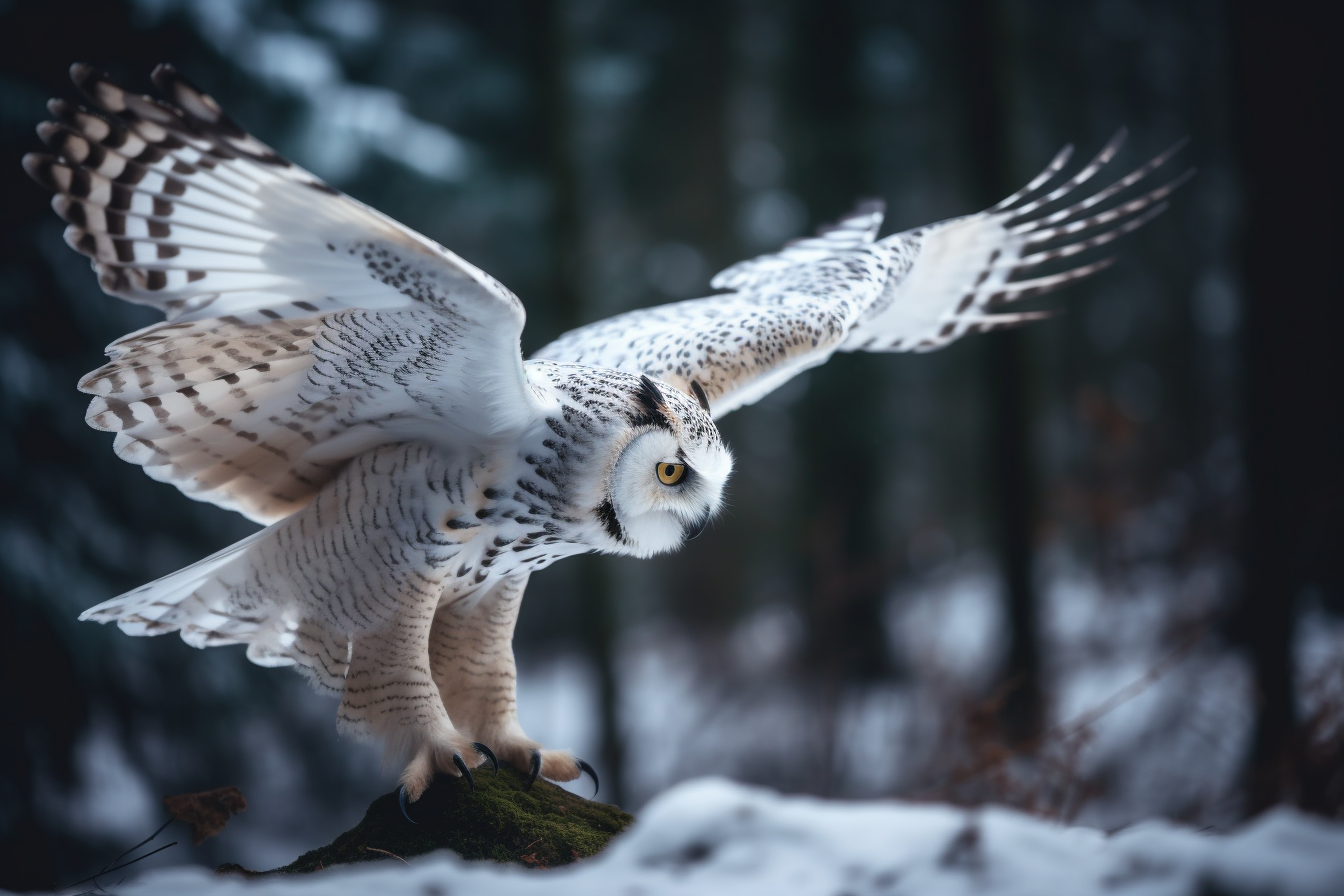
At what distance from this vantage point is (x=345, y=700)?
2197 mm

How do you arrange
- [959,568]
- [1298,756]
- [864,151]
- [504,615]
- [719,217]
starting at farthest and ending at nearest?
[959,568]
[719,217]
[864,151]
[504,615]
[1298,756]

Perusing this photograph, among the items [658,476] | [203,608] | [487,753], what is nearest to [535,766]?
[487,753]

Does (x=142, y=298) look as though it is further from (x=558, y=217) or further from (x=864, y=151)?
(x=864, y=151)

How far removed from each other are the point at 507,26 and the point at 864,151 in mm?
2546

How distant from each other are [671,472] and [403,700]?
2.80ft

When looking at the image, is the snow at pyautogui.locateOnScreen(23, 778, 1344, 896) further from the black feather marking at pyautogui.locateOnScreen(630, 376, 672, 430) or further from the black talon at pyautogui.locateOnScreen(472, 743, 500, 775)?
the black feather marking at pyautogui.locateOnScreen(630, 376, 672, 430)

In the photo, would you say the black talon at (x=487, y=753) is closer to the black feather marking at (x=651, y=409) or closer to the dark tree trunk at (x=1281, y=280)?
the black feather marking at (x=651, y=409)

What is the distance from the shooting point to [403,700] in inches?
83.5

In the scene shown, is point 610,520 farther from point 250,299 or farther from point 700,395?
point 250,299

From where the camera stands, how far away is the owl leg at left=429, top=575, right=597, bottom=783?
240cm

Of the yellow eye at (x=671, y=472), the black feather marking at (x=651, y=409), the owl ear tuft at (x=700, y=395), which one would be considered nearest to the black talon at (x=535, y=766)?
the yellow eye at (x=671, y=472)

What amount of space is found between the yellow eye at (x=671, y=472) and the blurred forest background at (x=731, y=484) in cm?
146

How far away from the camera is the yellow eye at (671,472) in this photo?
7.06 ft

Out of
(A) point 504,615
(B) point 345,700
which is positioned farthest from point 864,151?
(B) point 345,700
